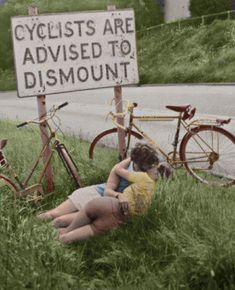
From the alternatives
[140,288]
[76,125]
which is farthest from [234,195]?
[76,125]

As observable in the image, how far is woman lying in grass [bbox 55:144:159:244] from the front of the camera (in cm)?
545

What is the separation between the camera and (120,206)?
545cm

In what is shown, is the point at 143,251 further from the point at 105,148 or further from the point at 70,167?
the point at 105,148

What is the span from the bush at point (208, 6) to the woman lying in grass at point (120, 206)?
2831 centimetres

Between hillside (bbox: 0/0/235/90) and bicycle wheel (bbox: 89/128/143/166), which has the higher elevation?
hillside (bbox: 0/0/235/90)

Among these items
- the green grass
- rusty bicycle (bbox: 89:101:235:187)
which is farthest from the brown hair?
rusty bicycle (bbox: 89:101:235:187)

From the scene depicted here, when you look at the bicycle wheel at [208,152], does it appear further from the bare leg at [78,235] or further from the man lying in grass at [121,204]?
the bare leg at [78,235]

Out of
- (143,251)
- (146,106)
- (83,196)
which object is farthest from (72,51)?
(146,106)

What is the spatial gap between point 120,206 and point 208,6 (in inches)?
1162

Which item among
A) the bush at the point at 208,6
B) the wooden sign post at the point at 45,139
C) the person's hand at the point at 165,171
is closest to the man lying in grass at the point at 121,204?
the person's hand at the point at 165,171

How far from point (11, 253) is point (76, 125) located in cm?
1013

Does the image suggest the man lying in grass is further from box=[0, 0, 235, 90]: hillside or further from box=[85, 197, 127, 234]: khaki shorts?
box=[0, 0, 235, 90]: hillside

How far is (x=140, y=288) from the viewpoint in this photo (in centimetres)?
438

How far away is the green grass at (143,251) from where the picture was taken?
4.30 m
